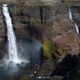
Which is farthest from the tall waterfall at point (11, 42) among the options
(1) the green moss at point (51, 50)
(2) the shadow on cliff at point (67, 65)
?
(2) the shadow on cliff at point (67, 65)

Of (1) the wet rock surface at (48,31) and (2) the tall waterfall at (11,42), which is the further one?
(2) the tall waterfall at (11,42)

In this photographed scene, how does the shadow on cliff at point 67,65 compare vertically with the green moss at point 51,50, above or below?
below

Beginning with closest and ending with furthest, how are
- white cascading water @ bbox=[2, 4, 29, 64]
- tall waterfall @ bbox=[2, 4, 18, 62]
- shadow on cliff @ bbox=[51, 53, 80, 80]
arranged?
shadow on cliff @ bbox=[51, 53, 80, 80] → white cascading water @ bbox=[2, 4, 29, 64] → tall waterfall @ bbox=[2, 4, 18, 62]

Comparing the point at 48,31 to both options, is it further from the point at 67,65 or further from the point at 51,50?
the point at 67,65

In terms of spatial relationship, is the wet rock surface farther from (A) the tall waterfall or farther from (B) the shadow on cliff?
(A) the tall waterfall

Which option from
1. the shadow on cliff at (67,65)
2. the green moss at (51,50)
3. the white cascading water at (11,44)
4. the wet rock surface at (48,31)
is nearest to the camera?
the shadow on cliff at (67,65)

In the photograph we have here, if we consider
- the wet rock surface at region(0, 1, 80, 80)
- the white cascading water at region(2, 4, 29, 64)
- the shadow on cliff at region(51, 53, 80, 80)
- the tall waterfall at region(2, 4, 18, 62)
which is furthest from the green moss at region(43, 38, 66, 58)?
the tall waterfall at region(2, 4, 18, 62)

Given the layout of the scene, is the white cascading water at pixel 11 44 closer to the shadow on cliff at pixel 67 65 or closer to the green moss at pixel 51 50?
the green moss at pixel 51 50

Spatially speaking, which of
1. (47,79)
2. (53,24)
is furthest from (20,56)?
(47,79)

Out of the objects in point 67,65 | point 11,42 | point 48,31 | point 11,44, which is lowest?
point 67,65

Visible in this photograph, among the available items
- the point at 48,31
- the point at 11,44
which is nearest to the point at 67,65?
the point at 48,31

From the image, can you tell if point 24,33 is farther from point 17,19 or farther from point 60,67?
point 60,67
